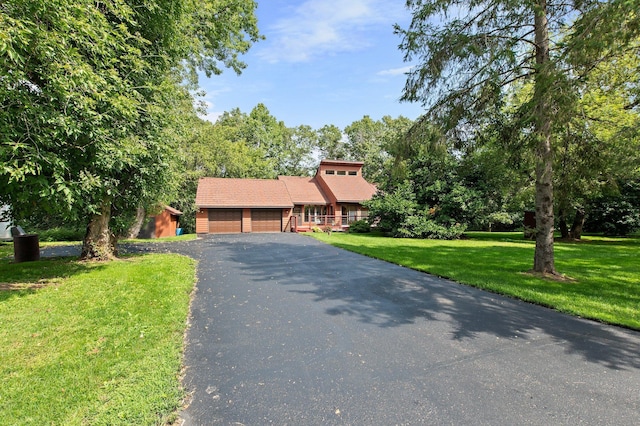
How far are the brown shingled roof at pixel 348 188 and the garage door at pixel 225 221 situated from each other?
832 centimetres

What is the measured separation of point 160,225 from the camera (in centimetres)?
2188

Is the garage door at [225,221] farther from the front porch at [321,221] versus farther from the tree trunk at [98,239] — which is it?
the tree trunk at [98,239]

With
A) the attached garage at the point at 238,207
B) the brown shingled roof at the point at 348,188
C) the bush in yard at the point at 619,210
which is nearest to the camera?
the bush in yard at the point at 619,210

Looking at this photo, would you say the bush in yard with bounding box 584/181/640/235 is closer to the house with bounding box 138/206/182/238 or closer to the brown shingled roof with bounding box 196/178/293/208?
the brown shingled roof with bounding box 196/178/293/208

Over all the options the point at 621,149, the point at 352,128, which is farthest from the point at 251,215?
the point at 352,128

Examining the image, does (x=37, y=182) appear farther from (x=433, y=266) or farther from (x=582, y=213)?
(x=582, y=213)

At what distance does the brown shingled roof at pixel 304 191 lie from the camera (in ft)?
88.9

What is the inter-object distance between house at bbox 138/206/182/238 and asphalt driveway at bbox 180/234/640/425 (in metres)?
17.5

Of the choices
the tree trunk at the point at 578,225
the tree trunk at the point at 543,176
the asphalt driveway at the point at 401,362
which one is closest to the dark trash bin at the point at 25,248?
the asphalt driveway at the point at 401,362

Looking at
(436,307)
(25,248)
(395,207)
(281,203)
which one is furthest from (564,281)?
(281,203)

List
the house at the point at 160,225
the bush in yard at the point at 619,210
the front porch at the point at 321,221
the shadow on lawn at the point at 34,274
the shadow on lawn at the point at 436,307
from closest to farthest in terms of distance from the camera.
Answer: the shadow on lawn at the point at 436,307, the shadow on lawn at the point at 34,274, the bush in yard at the point at 619,210, the house at the point at 160,225, the front porch at the point at 321,221

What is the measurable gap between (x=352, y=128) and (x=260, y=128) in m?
15.2

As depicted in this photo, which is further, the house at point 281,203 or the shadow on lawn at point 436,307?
the house at point 281,203

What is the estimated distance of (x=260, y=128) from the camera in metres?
41.2
